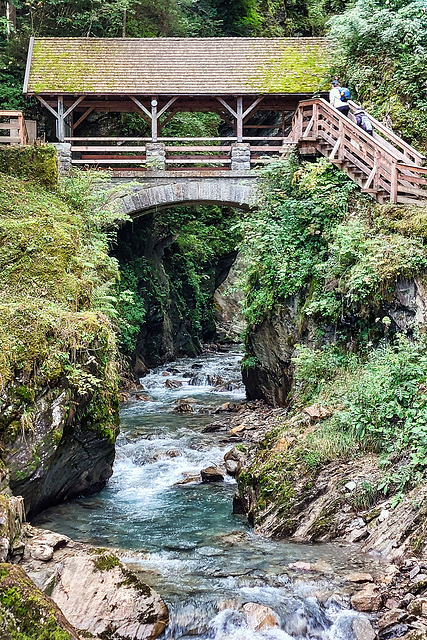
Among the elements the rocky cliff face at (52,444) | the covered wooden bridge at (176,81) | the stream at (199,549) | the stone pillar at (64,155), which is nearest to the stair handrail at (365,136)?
the covered wooden bridge at (176,81)

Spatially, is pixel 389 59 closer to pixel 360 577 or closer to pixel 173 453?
pixel 173 453

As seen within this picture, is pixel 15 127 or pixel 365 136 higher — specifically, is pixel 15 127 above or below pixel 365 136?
above

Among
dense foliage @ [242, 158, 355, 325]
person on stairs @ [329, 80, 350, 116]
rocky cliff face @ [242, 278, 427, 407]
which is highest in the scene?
person on stairs @ [329, 80, 350, 116]

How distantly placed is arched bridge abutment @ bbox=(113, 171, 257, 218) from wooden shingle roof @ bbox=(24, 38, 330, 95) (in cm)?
227

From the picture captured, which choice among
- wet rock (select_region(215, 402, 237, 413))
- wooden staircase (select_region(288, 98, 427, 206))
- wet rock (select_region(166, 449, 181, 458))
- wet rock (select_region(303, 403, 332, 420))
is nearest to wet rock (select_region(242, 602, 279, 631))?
wet rock (select_region(303, 403, 332, 420))

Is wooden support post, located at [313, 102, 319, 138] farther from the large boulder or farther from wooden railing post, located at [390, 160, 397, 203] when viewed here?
the large boulder

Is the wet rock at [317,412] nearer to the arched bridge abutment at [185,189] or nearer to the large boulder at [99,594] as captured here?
the large boulder at [99,594]

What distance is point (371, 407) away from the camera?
8773mm

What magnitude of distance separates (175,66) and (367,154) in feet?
26.7

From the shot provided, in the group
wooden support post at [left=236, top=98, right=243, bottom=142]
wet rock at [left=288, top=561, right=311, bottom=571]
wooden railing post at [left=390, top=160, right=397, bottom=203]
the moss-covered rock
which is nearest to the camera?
wet rock at [left=288, top=561, right=311, bottom=571]

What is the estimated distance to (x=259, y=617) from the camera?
238 inches

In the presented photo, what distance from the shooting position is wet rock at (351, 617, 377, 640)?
5.74 m

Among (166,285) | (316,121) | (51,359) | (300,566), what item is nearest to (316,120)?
(316,121)

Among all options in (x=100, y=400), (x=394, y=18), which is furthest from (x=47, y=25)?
(x=100, y=400)
